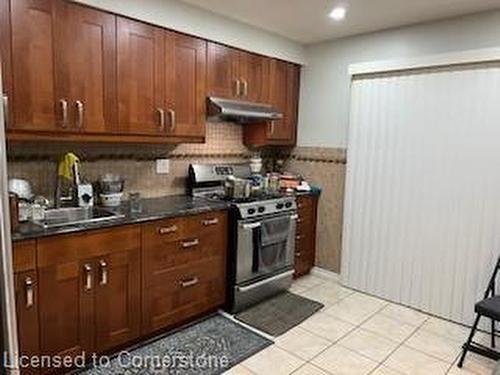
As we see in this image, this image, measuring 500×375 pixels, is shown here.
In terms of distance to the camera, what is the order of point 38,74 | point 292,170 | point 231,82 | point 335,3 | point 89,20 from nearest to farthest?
point 38,74, point 89,20, point 335,3, point 231,82, point 292,170

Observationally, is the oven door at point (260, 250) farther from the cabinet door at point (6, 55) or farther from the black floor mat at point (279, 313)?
the cabinet door at point (6, 55)

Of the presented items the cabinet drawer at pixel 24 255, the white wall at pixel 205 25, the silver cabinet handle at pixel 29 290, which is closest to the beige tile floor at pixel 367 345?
the silver cabinet handle at pixel 29 290

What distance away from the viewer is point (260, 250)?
10.5ft

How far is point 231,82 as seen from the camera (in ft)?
10.9

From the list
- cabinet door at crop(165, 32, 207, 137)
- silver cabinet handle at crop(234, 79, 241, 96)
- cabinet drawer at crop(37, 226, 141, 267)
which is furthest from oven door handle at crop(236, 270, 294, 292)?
silver cabinet handle at crop(234, 79, 241, 96)

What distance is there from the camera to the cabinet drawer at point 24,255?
190 cm

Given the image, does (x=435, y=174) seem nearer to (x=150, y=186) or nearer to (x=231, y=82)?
(x=231, y=82)

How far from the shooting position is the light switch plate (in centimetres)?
322

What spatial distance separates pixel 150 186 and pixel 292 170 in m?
1.71

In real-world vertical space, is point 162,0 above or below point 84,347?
→ above

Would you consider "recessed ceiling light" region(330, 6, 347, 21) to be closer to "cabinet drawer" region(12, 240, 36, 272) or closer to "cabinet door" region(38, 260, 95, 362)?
"cabinet door" region(38, 260, 95, 362)

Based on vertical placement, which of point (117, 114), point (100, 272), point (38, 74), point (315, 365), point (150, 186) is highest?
point (38, 74)

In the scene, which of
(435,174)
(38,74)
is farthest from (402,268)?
(38,74)

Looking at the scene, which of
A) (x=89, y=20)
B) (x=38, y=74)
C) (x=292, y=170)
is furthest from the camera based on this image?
(x=292, y=170)
